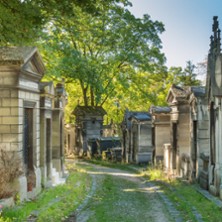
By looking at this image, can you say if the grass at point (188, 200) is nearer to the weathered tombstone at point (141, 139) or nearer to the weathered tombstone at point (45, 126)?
the weathered tombstone at point (45, 126)

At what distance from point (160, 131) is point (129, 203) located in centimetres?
1044

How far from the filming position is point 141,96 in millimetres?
31828

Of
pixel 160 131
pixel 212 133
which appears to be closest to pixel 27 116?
pixel 212 133

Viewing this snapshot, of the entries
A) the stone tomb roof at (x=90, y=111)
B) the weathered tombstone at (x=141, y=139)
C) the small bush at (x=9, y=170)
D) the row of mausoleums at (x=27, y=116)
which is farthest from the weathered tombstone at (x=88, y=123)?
→ the small bush at (x=9, y=170)

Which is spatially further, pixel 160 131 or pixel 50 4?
pixel 160 131

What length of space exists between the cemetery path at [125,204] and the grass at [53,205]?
291mm

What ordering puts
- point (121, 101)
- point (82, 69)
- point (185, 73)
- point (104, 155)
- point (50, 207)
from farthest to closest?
point (185, 73) → point (121, 101) → point (104, 155) → point (82, 69) → point (50, 207)

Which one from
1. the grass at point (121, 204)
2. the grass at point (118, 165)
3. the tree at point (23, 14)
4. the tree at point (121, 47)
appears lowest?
the grass at point (118, 165)

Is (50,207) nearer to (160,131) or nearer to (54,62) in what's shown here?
(54,62)

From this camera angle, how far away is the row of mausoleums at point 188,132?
11355mm

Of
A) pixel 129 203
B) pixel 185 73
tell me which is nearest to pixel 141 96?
pixel 185 73

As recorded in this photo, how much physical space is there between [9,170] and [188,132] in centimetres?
927

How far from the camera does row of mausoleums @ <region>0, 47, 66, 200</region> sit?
9820mm

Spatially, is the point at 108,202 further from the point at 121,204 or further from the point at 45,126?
the point at 45,126
